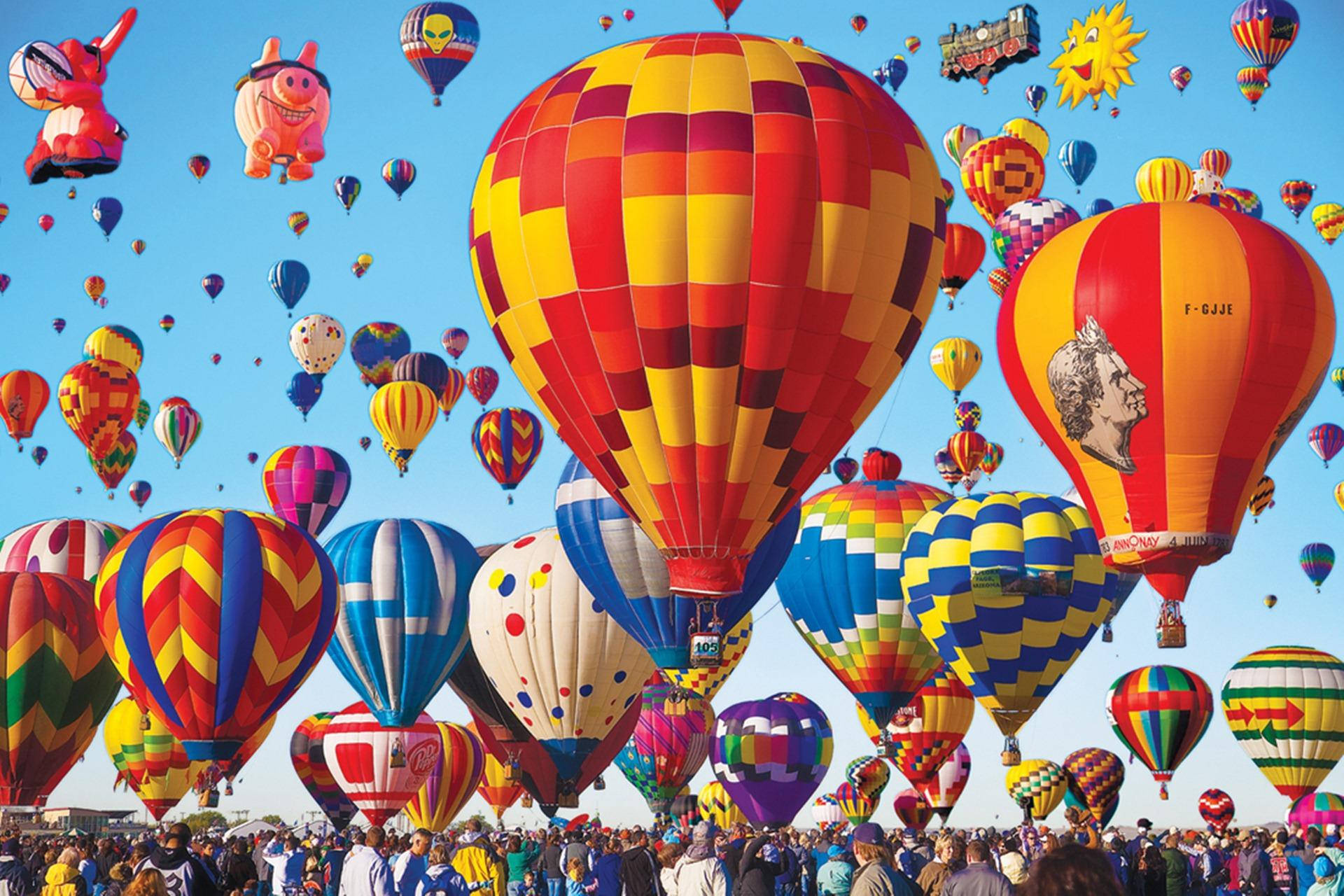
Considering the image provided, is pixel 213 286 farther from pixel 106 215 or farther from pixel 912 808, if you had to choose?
pixel 912 808

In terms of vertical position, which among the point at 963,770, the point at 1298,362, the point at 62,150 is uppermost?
the point at 62,150

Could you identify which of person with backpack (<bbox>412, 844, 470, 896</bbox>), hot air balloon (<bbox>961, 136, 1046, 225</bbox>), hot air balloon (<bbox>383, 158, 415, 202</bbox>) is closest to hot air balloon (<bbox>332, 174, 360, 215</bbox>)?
hot air balloon (<bbox>383, 158, 415, 202</bbox>)

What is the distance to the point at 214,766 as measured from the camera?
2002 centimetres

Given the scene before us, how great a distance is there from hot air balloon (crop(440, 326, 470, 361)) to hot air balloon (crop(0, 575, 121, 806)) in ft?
43.6

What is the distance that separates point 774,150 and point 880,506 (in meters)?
10.5

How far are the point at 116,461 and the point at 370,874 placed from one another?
84.7 feet

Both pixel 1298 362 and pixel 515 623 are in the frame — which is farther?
pixel 515 623

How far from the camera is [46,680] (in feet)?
71.2

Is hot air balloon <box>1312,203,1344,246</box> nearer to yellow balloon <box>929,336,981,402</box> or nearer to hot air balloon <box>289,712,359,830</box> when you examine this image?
yellow balloon <box>929,336,981,402</box>

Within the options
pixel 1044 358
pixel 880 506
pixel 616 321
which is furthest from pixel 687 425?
pixel 880 506

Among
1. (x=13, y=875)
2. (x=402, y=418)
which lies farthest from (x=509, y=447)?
(x=13, y=875)

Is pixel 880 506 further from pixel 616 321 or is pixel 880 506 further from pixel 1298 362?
pixel 616 321

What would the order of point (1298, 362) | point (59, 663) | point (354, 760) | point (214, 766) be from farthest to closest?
point (354, 760)
point (59, 663)
point (214, 766)
point (1298, 362)

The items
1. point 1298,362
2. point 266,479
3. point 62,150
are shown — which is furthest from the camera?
point 266,479
